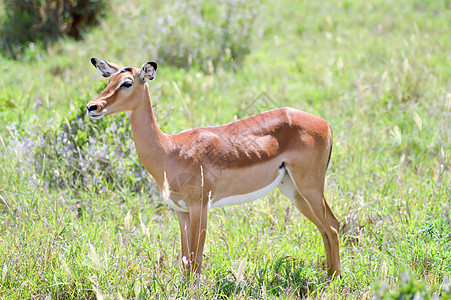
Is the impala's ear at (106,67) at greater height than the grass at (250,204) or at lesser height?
greater

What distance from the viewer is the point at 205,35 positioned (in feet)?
27.9

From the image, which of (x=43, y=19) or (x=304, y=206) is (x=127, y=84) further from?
(x=43, y=19)

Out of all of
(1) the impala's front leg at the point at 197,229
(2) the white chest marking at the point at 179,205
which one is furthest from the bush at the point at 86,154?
(1) the impala's front leg at the point at 197,229

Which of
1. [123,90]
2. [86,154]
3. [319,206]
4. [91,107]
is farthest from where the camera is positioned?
[86,154]

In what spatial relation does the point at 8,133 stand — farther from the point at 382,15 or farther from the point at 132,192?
the point at 382,15

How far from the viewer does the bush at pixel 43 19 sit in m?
9.45

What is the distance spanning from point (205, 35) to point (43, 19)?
3.17 metres

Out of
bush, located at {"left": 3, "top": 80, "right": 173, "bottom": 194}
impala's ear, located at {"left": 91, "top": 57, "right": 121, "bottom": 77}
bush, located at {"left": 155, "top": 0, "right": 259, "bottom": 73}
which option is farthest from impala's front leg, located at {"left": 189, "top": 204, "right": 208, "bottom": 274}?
bush, located at {"left": 155, "top": 0, "right": 259, "bottom": 73}

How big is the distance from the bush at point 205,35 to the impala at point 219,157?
14.7ft

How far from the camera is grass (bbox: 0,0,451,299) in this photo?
3643 millimetres

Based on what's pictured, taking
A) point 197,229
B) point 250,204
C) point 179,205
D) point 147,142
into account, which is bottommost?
point 250,204

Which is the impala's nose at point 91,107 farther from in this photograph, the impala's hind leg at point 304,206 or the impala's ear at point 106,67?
the impala's hind leg at point 304,206

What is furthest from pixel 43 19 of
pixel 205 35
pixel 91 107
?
pixel 91 107

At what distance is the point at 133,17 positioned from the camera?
9758 mm
